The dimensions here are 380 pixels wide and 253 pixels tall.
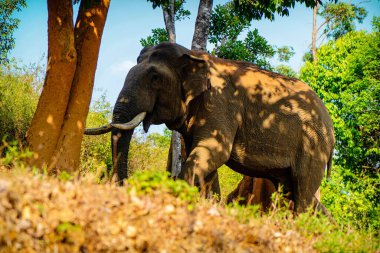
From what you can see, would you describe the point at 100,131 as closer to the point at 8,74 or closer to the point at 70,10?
the point at 70,10

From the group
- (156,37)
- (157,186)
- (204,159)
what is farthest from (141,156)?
(157,186)

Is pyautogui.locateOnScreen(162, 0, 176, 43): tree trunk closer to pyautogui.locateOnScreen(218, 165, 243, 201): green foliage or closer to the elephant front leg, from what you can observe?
the elephant front leg

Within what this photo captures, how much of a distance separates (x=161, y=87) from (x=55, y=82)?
85.4 inches

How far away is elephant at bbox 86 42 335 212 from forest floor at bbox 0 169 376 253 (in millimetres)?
2914

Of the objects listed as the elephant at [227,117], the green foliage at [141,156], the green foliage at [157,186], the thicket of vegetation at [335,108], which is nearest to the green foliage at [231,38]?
the thicket of vegetation at [335,108]

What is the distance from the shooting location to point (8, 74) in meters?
17.2

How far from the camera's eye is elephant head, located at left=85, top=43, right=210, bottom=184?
8414mm

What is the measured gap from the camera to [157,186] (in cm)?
507

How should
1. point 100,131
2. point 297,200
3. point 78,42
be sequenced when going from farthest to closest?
point 297,200
point 100,131
point 78,42

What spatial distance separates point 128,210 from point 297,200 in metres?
5.76

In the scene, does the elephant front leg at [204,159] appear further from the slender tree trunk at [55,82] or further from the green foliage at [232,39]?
the green foliage at [232,39]

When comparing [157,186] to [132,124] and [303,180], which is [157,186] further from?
[303,180]

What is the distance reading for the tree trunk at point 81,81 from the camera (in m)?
7.27

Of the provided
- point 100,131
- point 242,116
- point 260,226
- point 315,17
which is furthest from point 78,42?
point 315,17
